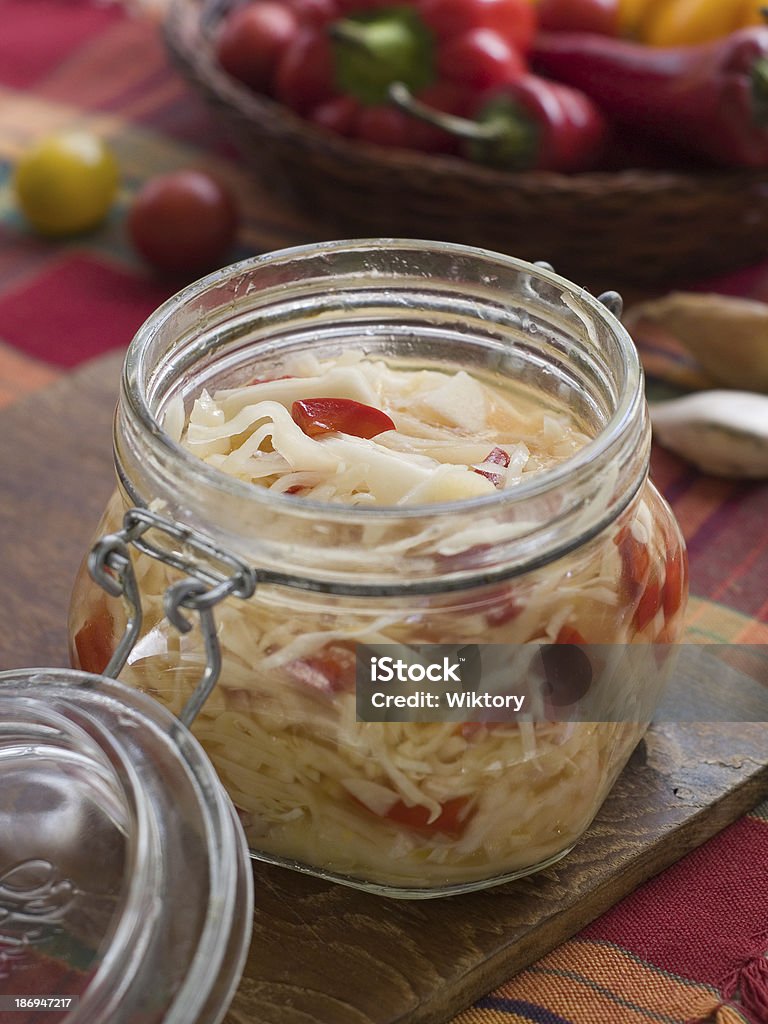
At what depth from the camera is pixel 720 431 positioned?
6.25 feet

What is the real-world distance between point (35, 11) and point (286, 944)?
359cm

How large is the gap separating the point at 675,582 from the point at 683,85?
5.06ft

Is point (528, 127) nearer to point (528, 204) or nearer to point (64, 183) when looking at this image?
point (528, 204)

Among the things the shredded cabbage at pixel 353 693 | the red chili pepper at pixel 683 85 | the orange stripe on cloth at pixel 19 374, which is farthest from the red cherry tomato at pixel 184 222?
the shredded cabbage at pixel 353 693

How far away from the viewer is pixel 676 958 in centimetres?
125

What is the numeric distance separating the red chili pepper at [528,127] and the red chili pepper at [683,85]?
11cm

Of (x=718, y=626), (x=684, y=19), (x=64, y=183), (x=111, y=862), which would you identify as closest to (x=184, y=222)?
(x=64, y=183)

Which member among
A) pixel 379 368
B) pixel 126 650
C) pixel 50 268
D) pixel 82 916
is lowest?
pixel 50 268

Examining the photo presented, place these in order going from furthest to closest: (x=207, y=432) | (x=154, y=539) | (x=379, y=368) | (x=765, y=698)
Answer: (x=765, y=698), (x=379, y=368), (x=207, y=432), (x=154, y=539)

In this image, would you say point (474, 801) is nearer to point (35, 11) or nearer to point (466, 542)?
point (466, 542)

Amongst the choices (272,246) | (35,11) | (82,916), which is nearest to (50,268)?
(272,246)

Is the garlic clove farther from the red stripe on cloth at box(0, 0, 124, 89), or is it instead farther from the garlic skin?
the red stripe on cloth at box(0, 0, 124, 89)

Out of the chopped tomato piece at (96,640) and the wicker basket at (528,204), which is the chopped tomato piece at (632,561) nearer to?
the chopped tomato piece at (96,640)


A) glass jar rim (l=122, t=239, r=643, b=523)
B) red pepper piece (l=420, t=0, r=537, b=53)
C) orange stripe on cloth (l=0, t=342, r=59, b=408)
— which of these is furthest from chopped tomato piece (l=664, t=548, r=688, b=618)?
red pepper piece (l=420, t=0, r=537, b=53)
